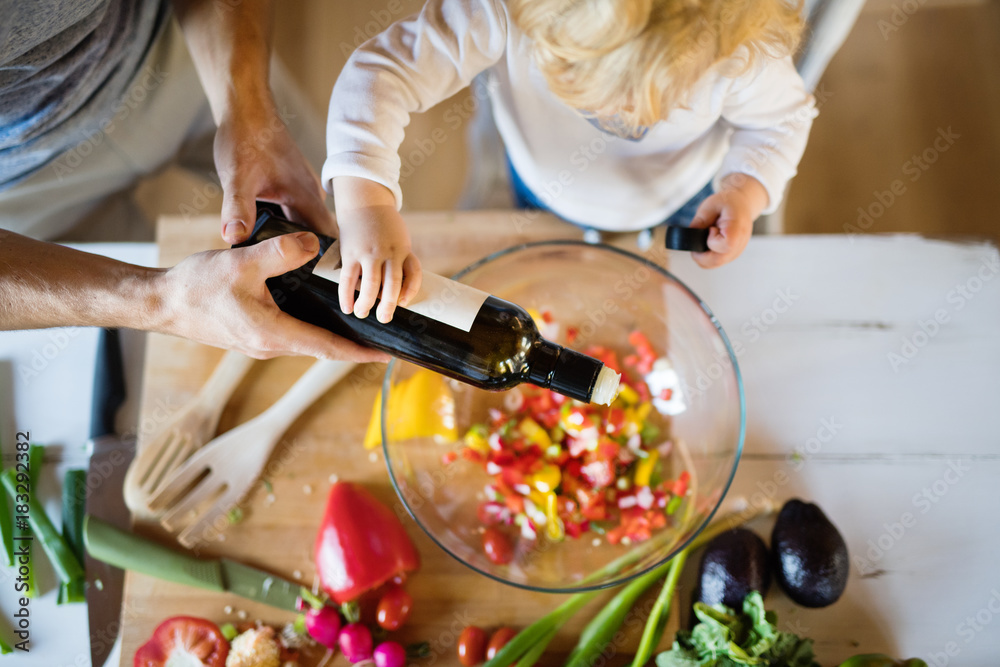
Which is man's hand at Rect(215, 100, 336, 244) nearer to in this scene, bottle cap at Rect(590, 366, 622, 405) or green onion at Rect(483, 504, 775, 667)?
bottle cap at Rect(590, 366, 622, 405)

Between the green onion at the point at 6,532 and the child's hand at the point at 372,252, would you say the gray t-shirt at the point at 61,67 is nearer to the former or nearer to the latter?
the child's hand at the point at 372,252

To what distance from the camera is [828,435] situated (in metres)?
0.96

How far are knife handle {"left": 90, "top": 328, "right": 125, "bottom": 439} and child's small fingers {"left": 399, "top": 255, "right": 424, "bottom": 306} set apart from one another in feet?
2.22

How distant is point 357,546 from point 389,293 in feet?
1.43

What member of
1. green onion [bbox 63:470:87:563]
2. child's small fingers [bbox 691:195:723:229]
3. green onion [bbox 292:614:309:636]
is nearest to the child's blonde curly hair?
child's small fingers [bbox 691:195:723:229]

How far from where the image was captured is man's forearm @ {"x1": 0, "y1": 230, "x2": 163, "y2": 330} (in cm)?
68

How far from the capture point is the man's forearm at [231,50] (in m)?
0.84

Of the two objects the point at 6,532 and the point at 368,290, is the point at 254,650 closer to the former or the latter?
the point at 6,532

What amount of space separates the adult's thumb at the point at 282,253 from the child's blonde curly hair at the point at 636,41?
0.33 metres

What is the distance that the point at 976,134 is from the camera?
5.39 ft

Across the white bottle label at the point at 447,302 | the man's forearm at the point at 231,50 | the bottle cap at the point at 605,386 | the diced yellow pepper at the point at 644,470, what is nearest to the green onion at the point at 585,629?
the diced yellow pepper at the point at 644,470

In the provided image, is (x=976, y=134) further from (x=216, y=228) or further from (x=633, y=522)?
(x=216, y=228)

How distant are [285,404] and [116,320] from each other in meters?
0.27

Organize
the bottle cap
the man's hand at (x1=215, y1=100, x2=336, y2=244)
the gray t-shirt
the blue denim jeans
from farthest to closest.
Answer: the blue denim jeans → the man's hand at (x1=215, y1=100, x2=336, y2=244) → the gray t-shirt → the bottle cap
